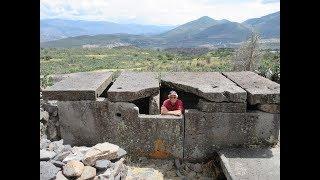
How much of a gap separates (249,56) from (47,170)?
1465 cm

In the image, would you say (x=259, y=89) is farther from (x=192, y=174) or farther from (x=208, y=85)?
(x=192, y=174)

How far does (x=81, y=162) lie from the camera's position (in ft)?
17.5

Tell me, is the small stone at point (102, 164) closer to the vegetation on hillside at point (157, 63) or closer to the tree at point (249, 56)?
the vegetation on hillside at point (157, 63)

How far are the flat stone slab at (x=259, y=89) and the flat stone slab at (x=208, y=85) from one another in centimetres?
15

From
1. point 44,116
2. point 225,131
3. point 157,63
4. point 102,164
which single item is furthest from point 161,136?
point 157,63

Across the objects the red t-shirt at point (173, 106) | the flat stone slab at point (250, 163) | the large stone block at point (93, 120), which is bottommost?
the flat stone slab at point (250, 163)

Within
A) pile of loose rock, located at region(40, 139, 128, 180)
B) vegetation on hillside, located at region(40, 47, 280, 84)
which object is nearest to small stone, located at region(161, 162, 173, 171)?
pile of loose rock, located at region(40, 139, 128, 180)

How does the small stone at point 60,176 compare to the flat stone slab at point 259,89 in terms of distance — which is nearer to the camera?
the small stone at point 60,176

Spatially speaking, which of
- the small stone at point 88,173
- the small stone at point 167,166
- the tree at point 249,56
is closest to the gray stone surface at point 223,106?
the small stone at point 167,166

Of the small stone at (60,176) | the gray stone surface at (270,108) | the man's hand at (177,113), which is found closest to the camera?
the small stone at (60,176)

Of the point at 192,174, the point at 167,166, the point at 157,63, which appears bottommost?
the point at 192,174

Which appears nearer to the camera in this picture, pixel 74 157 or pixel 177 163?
pixel 74 157

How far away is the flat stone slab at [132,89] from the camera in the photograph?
6.49 meters
